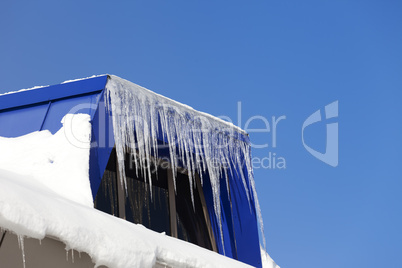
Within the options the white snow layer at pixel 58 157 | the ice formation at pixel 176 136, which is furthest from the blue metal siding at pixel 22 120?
the ice formation at pixel 176 136

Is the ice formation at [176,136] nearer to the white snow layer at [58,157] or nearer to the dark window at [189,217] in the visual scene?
the dark window at [189,217]

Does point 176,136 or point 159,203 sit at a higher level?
point 176,136

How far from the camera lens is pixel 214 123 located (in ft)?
21.9

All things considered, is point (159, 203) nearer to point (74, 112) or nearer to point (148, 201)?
point (148, 201)

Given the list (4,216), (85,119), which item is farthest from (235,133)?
(4,216)

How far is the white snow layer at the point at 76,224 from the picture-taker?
247 centimetres

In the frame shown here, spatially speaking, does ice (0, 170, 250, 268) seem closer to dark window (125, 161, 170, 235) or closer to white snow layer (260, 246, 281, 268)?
dark window (125, 161, 170, 235)

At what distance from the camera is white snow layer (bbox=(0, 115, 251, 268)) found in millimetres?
2473

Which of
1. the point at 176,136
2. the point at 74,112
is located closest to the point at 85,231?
the point at 74,112

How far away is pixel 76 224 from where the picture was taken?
2695 mm

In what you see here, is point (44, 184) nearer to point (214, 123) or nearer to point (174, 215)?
point (174, 215)

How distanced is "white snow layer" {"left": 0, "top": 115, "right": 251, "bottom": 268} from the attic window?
107cm

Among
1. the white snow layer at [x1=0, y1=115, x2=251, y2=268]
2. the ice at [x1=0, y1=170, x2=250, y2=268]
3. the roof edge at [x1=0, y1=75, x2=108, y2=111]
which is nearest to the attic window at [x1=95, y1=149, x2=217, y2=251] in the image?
the roof edge at [x1=0, y1=75, x2=108, y2=111]

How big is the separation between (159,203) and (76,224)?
3.69 m
